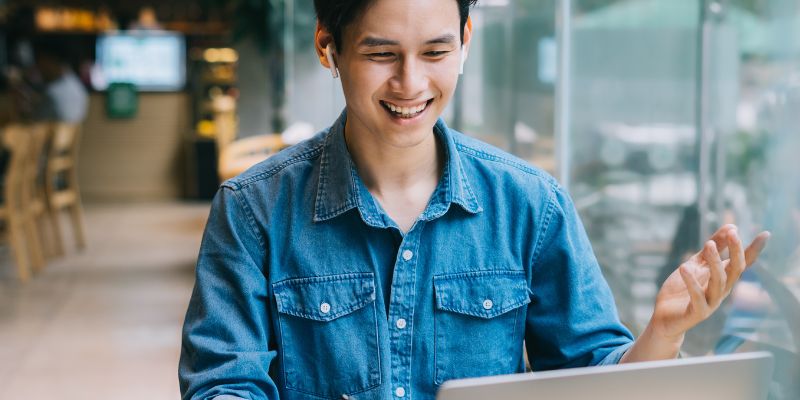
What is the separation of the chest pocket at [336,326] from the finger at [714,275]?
1.40 ft

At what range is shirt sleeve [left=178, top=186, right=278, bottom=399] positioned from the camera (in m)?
1.21

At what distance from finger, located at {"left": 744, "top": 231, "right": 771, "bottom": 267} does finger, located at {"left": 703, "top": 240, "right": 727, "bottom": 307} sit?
4 centimetres

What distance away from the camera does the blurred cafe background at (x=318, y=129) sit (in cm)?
160

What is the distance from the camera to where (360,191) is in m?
1.30

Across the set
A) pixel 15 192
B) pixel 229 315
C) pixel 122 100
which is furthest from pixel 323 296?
pixel 122 100

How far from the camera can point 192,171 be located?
10836 mm

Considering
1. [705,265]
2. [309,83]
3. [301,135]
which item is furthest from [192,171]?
[705,265]

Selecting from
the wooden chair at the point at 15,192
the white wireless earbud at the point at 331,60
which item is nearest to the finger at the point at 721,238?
the white wireless earbud at the point at 331,60

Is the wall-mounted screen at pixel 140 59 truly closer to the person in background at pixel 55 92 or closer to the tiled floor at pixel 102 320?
the person in background at pixel 55 92

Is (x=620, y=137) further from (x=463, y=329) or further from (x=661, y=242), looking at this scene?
(x=463, y=329)

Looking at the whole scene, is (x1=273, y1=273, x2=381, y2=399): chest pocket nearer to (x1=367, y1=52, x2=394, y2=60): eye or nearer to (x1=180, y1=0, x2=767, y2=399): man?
(x1=180, y1=0, x2=767, y2=399): man

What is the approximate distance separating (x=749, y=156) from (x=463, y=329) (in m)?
0.66

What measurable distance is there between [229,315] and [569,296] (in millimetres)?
459

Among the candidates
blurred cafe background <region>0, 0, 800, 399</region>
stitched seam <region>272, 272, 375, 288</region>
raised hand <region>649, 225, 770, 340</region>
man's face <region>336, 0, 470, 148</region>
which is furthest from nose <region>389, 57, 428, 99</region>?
blurred cafe background <region>0, 0, 800, 399</region>
